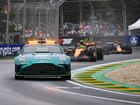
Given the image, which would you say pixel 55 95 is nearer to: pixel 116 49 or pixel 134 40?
pixel 116 49

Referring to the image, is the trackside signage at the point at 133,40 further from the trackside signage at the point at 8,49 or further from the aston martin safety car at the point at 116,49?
the trackside signage at the point at 8,49

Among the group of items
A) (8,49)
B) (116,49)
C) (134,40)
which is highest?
(134,40)

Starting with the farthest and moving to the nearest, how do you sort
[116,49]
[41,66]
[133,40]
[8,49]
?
[133,40], [116,49], [8,49], [41,66]

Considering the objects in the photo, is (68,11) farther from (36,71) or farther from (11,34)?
(36,71)

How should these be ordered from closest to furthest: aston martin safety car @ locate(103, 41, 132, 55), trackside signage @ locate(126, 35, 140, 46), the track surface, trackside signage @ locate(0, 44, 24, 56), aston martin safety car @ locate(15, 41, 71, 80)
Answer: the track surface
aston martin safety car @ locate(15, 41, 71, 80)
trackside signage @ locate(0, 44, 24, 56)
aston martin safety car @ locate(103, 41, 132, 55)
trackside signage @ locate(126, 35, 140, 46)

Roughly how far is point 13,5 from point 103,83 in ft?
81.5

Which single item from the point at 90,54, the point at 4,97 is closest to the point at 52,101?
the point at 4,97

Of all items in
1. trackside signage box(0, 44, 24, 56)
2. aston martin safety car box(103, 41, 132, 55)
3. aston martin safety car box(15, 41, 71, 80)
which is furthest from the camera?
aston martin safety car box(103, 41, 132, 55)

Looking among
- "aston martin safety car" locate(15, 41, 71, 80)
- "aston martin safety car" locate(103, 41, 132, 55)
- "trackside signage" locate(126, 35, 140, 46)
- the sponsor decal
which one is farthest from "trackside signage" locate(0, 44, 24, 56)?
"aston martin safety car" locate(15, 41, 71, 80)

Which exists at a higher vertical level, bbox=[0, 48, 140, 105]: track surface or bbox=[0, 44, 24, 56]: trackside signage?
bbox=[0, 44, 24, 56]: trackside signage

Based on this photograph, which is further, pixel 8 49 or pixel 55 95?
pixel 8 49

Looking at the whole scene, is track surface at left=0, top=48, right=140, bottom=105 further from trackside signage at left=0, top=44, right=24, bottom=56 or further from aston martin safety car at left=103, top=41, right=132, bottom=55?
aston martin safety car at left=103, top=41, right=132, bottom=55

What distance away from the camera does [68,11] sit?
2003 inches

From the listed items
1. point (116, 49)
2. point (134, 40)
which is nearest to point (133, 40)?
point (134, 40)
